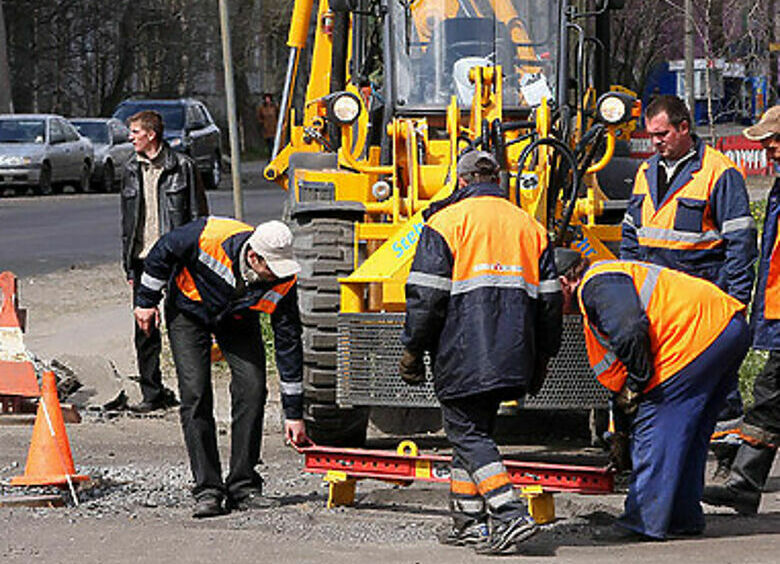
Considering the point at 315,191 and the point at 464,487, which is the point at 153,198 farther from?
the point at 464,487

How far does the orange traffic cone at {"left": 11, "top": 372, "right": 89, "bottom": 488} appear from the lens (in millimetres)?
9039

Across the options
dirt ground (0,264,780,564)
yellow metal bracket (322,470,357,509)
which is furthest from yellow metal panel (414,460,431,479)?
yellow metal bracket (322,470,357,509)

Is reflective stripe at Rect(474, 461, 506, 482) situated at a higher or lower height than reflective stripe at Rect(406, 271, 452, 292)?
lower

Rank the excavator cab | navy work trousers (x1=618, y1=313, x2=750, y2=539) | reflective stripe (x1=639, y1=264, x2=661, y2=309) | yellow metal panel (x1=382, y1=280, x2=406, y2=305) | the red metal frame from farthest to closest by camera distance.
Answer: the excavator cab < yellow metal panel (x1=382, y1=280, x2=406, y2=305) < the red metal frame < navy work trousers (x1=618, y1=313, x2=750, y2=539) < reflective stripe (x1=639, y1=264, x2=661, y2=309)

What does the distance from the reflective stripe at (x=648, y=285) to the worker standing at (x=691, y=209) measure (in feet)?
3.22

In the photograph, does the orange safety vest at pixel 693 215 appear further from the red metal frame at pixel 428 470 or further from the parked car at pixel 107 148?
the parked car at pixel 107 148

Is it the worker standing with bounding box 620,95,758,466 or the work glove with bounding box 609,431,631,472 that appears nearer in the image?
the work glove with bounding box 609,431,631,472

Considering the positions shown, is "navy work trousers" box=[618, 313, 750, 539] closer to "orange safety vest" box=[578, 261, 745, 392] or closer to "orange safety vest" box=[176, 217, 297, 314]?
"orange safety vest" box=[578, 261, 745, 392]

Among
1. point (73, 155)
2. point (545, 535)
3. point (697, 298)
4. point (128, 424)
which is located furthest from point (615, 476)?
point (73, 155)

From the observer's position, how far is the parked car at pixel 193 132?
32906mm

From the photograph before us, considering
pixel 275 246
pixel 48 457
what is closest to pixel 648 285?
pixel 275 246

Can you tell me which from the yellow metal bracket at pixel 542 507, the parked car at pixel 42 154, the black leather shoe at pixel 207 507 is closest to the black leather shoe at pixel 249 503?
the black leather shoe at pixel 207 507

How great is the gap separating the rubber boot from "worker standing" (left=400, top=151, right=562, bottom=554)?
1.52 m

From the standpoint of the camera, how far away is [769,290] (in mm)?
8930
